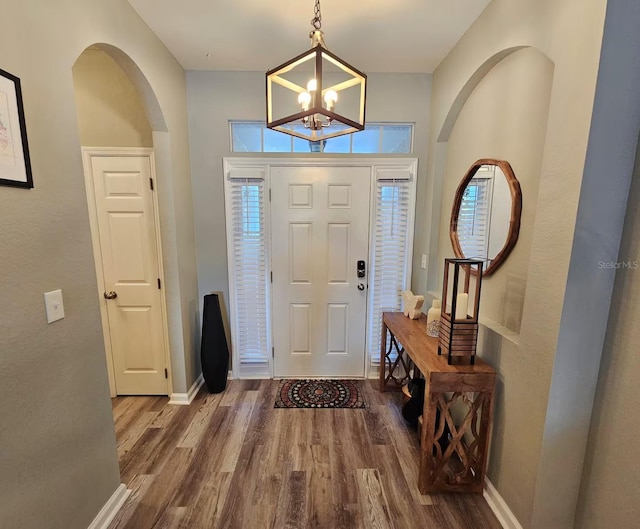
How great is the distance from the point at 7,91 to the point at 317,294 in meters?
2.18

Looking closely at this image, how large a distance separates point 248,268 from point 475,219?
6.11ft

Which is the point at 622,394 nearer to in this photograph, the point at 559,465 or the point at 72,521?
the point at 559,465

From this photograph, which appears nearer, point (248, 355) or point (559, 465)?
point (559, 465)

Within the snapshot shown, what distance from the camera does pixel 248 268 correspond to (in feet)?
8.65

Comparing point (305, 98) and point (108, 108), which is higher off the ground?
point (108, 108)

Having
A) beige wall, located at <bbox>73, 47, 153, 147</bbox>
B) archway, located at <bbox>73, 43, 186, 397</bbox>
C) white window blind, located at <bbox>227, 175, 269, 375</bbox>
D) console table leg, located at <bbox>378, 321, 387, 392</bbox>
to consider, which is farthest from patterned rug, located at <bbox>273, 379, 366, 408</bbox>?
beige wall, located at <bbox>73, 47, 153, 147</bbox>

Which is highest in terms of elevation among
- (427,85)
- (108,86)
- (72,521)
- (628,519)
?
(427,85)

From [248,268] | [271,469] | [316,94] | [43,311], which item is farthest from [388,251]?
[43,311]

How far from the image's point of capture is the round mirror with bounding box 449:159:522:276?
5.11 ft

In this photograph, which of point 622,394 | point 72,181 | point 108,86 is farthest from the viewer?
point 108,86

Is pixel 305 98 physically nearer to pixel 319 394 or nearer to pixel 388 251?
pixel 388 251

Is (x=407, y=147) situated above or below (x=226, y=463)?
above

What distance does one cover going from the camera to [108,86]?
214cm

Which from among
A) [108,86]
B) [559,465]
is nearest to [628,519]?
[559,465]
